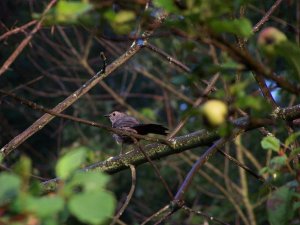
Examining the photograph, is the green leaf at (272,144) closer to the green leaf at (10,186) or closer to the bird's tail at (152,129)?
the green leaf at (10,186)

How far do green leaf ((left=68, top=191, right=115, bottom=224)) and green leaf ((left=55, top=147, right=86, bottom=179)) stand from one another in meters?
0.09

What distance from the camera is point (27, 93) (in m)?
8.95

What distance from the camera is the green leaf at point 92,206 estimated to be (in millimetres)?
984

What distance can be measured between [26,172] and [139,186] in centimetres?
904

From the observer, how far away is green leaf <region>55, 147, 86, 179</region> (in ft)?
3.64

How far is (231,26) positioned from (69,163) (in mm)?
430

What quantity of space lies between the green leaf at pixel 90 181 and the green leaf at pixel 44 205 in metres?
0.05

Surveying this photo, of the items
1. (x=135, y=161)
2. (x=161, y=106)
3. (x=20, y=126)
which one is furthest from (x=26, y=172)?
(x=161, y=106)

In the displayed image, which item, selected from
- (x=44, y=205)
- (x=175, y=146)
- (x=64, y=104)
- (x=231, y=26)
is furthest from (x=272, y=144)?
(x=64, y=104)

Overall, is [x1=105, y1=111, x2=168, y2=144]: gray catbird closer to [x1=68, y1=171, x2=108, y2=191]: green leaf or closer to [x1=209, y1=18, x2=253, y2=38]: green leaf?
[x1=209, y1=18, x2=253, y2=38]: green leaf

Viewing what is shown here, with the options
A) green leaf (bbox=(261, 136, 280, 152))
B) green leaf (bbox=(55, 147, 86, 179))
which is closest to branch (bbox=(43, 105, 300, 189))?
green leaf (bbox=(261, 136, 280, 152))

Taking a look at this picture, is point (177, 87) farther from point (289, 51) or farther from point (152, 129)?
point (289, 51)

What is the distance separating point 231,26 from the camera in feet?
4.02

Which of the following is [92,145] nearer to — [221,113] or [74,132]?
[74,132]
